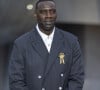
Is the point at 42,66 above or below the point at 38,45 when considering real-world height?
below

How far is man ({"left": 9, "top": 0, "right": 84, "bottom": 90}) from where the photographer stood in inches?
159

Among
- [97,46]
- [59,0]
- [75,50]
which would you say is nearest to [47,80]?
[75,50]

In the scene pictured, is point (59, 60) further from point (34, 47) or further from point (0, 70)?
point (0, 70)

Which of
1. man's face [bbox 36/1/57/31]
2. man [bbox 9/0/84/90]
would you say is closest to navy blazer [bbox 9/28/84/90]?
man [bbox 9/0/84/90]

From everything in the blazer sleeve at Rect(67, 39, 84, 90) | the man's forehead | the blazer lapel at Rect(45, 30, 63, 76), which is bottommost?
the blazer sleeve at Rect(67, 39, 84, 90)

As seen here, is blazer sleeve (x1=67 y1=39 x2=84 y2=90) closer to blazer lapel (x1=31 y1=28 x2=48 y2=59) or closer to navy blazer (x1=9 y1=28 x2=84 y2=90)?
navy blazer (x1=9 y1=28 x2=84 y2=90)

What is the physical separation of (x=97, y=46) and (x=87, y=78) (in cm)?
54

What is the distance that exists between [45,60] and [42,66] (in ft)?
0.20

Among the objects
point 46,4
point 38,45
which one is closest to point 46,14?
point 46,4

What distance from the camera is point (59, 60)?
4102 millimetres

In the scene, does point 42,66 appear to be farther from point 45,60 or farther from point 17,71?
point 17,71

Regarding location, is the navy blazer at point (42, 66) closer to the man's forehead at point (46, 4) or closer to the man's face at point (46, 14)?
the man's face at point (46, 14)

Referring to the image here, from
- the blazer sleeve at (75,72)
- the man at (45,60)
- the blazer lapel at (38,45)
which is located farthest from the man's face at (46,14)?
the blazer sleeve at (75,72)

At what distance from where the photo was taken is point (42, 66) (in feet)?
13.3
